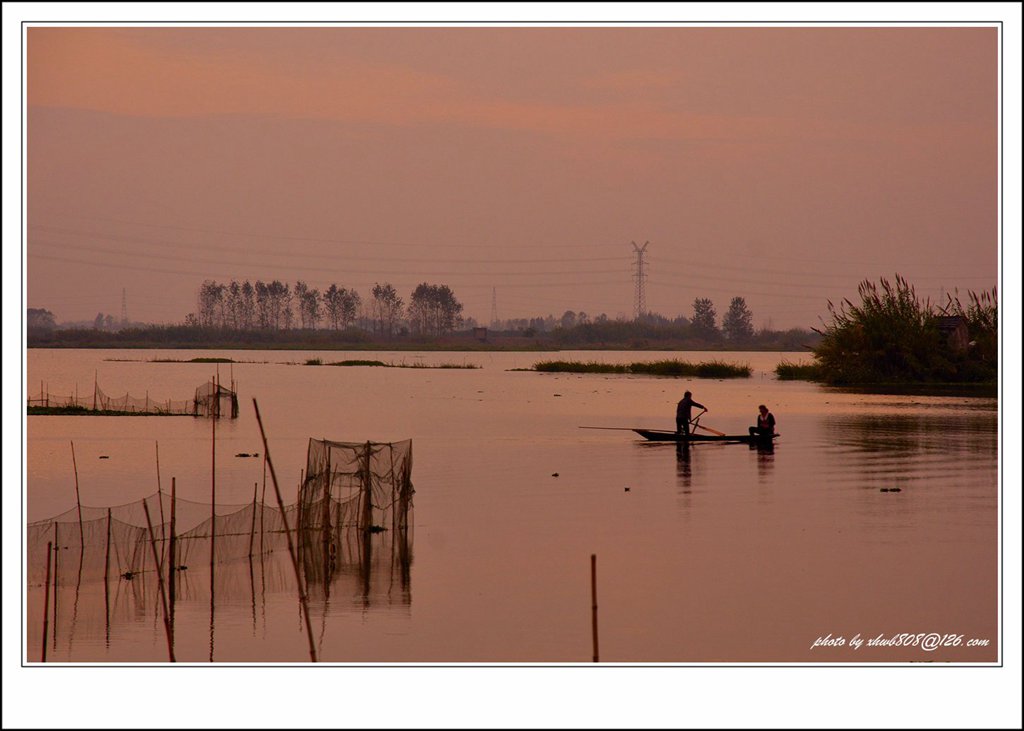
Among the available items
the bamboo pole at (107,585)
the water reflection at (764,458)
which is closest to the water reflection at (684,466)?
the water reflection at (764,458)

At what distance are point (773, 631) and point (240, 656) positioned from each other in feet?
19.4

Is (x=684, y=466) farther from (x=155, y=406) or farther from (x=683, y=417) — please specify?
(x=155, y=406)

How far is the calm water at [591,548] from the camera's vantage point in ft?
43.5

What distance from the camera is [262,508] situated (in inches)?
651

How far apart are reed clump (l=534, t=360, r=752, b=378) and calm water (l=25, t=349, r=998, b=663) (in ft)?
129

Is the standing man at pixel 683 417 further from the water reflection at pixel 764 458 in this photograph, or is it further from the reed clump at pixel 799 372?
the reed clump at pixel 799 372

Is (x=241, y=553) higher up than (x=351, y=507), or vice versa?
(x=351, y=507)

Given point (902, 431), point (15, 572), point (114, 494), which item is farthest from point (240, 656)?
point (902, 431)

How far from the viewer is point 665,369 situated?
83.7 metres

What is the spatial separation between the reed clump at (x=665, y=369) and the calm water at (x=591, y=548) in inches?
1547

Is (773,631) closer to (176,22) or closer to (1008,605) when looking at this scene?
(1008,605)

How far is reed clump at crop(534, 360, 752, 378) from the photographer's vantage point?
261ft

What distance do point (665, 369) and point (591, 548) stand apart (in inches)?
2612

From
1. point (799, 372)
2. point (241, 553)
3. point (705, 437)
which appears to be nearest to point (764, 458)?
point (705, 437)
